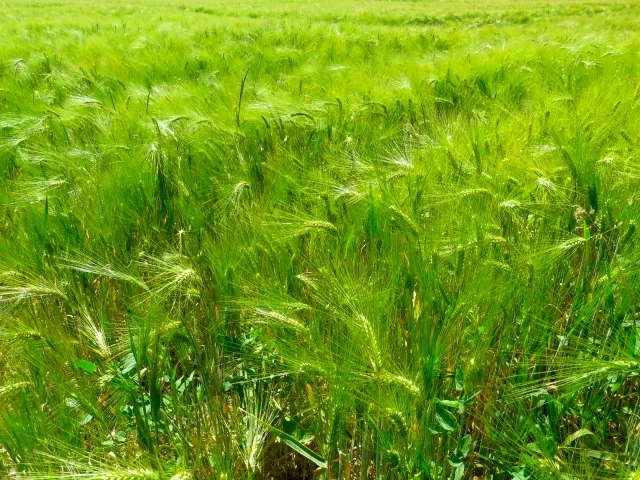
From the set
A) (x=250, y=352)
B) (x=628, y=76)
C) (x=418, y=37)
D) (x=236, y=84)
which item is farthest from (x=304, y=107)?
(x=418, y=37)

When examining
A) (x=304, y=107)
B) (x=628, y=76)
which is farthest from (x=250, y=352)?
(x=628, y=76)

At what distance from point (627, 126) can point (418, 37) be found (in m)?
5.35

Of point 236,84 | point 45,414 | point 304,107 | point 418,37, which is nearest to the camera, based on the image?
point 45,414

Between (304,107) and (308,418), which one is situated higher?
(304,107)

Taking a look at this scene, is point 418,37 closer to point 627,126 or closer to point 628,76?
point 628,76

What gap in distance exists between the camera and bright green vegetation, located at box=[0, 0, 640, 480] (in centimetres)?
85

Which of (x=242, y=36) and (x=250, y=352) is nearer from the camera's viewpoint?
(x=250, y=352)

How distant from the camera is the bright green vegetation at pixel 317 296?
2.80 ft

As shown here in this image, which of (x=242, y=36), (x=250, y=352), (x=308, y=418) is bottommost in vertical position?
(x=308, y=418)

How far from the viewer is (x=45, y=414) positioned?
0.91 m

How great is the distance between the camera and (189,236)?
1450 millimetres

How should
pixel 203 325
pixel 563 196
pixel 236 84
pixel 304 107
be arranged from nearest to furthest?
pixel 203 325
pixel 563 196
pixel 304 107
pixel 236 84

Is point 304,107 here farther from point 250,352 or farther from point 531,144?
point 250,352

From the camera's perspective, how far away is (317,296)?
Answer: 1027 mm
